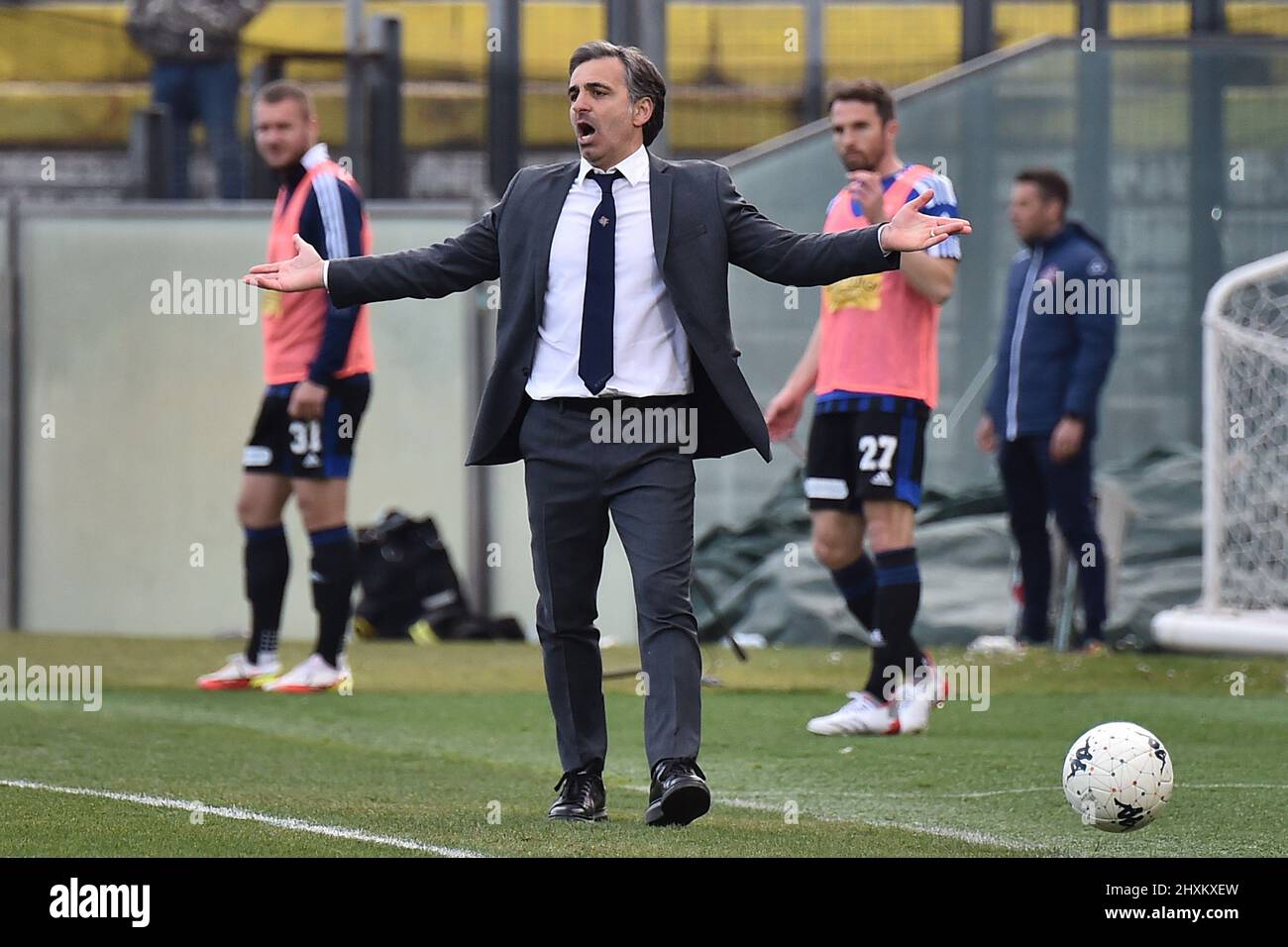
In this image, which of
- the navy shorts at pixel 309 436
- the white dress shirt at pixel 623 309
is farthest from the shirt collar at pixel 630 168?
the navy shorts at pixel 309 436

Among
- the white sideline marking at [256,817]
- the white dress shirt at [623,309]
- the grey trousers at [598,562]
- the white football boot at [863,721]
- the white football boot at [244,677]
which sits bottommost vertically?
the white football boot at [244,677]

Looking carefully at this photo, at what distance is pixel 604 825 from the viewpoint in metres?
4.64

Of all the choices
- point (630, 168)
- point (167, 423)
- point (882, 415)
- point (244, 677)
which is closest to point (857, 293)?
point (882, 415)

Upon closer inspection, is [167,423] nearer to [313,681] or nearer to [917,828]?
[313,681]

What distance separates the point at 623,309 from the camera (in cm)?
479

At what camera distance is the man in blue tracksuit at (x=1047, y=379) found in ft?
32.2

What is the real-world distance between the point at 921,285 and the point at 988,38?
5.45m

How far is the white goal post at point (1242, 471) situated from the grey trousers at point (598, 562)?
15.9 ft

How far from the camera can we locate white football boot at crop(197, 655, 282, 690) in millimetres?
8031

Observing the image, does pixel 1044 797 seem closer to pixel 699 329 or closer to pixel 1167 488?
pixel 699 329

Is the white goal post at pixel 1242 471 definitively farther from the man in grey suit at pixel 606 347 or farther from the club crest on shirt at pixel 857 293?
the man in grey suit at pixel 606 347

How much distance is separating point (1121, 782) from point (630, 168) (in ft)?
5.80

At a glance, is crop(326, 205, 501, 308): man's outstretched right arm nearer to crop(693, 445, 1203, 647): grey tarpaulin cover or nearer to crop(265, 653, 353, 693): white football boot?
crop(265, 653, 353, 693): white football boot
